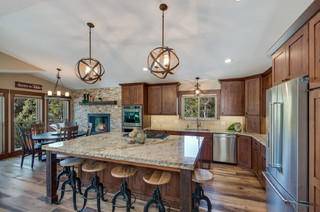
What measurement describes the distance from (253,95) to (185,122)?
87.7 inches

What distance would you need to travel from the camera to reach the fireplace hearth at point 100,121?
6223mm

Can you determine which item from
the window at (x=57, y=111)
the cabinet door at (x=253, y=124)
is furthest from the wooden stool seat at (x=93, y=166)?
the window at (x=57, y=111)

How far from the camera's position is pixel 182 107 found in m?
5.27

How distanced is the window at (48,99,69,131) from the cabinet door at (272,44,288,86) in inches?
295

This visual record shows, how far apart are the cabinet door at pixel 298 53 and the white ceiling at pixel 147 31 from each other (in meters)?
0.47

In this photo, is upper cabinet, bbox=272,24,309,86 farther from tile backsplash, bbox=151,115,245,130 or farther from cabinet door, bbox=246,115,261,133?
tile backsplash, bbox=151,115,245,130

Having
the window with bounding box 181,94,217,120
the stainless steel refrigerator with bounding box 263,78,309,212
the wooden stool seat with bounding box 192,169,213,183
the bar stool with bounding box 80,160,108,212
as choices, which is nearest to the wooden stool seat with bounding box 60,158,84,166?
the bar stool with bounding box 80,160,108,212

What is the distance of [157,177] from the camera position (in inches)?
74.9

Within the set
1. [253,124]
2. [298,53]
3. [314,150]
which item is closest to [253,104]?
[253,124]

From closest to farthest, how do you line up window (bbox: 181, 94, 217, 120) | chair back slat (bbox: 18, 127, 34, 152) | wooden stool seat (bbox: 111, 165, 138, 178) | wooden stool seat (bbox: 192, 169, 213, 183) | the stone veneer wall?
wooden stool seat (bbox: 192, 169, 213, 183)
wooden stool seat (bbox: 111, 165, 138, 178)
chair back slat (bbox: 18, 127, 34, 152)
window (bbox: 181, 94, 217, 120)
the stone veneer wall

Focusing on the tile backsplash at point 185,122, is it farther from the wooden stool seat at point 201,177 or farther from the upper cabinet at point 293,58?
the wooden stool seat at point 201,177

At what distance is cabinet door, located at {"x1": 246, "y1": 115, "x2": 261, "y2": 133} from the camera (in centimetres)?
387

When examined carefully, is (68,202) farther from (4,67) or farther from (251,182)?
(4,67)

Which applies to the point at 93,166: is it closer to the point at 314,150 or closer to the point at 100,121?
the point at 314,150
